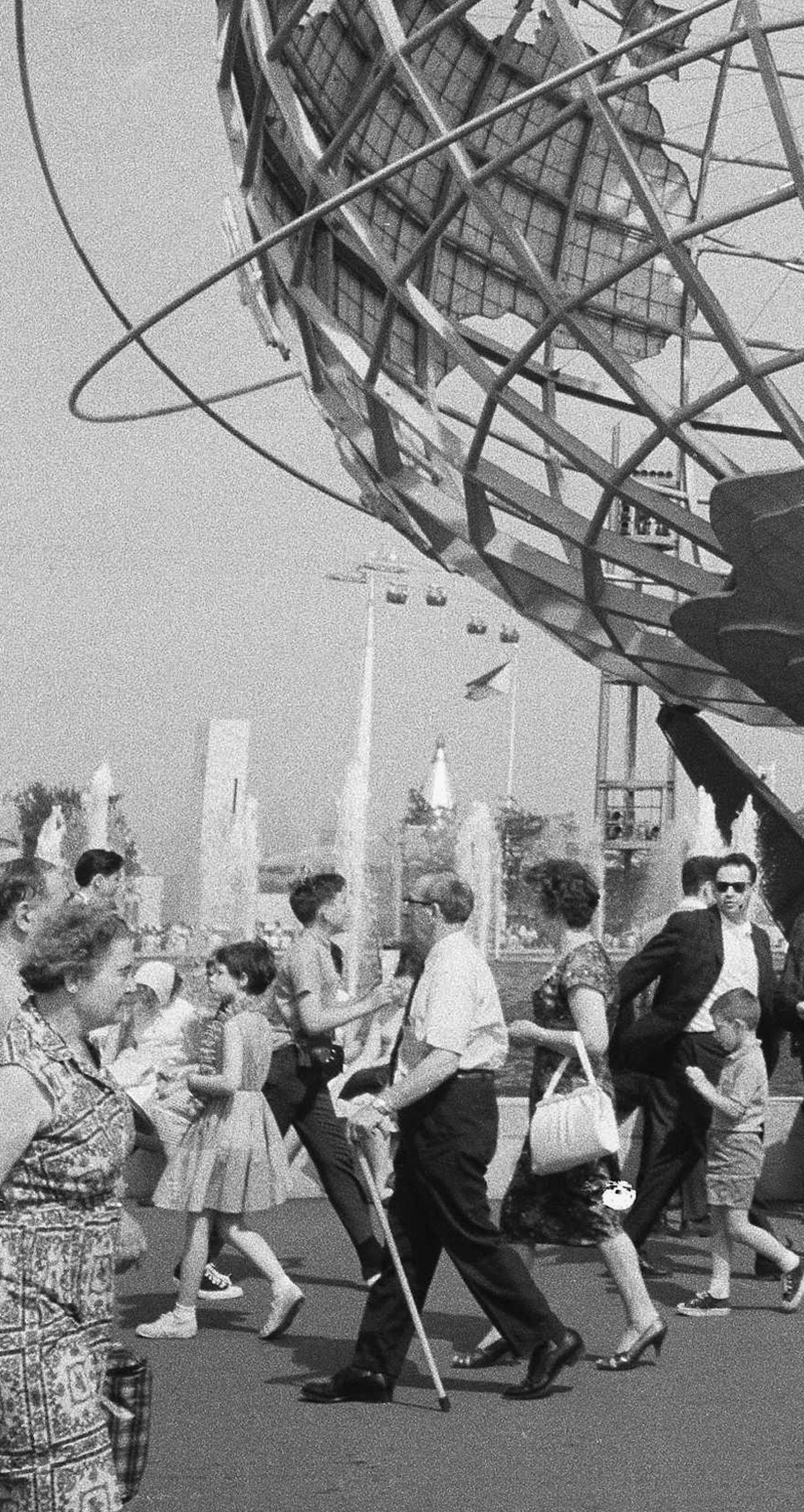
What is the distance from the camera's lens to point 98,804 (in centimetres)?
4834

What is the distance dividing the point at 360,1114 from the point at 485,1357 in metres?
0.90

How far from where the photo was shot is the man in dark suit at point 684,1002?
7457mm

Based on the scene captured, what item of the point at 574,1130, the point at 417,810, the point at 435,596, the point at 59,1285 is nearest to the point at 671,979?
the point at 574,1130

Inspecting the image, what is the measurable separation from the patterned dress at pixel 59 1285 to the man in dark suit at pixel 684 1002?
14.3ft

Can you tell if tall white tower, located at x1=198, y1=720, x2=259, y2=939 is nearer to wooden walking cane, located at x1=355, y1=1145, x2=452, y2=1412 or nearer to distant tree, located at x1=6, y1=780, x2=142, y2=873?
distant tree, located at x1=6, y1=780, x2=142, y2=873

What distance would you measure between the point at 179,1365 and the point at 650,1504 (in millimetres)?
1865

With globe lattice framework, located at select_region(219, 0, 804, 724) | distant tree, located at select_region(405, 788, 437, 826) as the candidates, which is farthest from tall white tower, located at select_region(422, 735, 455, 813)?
globe lattice framework, located at select_region(219, 0, 804, 724)

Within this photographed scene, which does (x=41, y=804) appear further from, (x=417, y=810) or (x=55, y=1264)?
(x=55, y=1264)

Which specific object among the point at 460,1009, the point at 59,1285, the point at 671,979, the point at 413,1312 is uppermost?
the point at 671,979

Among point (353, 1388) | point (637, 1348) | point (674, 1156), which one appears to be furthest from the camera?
point (674, 1156)

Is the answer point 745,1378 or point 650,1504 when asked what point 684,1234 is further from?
point 650,1504

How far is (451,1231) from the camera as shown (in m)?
5.79

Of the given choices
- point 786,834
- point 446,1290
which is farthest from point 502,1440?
point 786,834

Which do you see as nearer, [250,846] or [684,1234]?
[684,1234]
